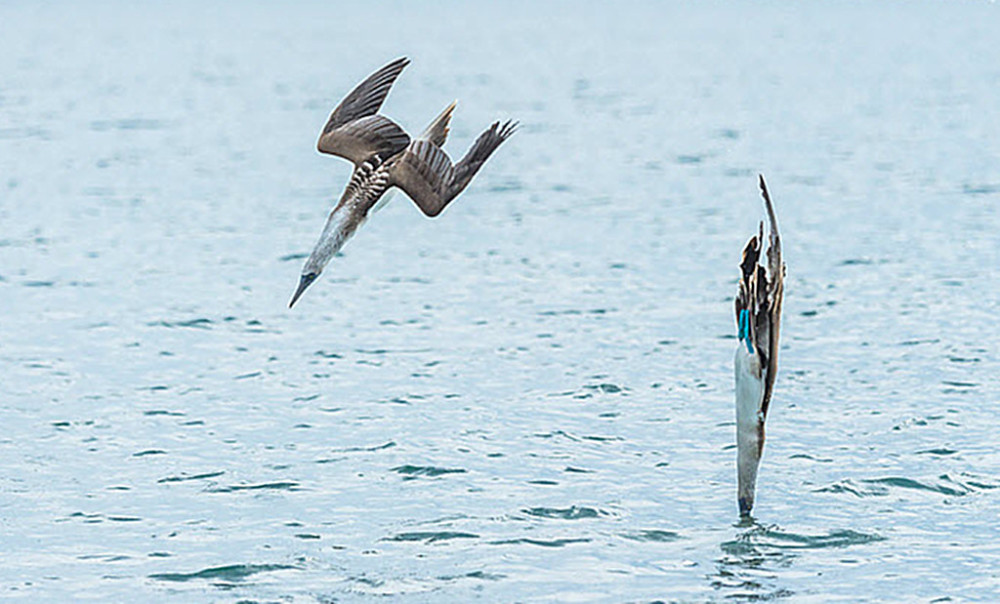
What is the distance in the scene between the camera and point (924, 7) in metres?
153

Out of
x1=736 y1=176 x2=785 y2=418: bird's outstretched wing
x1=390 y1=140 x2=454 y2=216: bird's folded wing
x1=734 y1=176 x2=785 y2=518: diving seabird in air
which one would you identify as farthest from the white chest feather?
x1=390 y1=140 x2=454 y2=216: bird's folded wing

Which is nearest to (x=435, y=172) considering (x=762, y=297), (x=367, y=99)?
(x=367, y=99)

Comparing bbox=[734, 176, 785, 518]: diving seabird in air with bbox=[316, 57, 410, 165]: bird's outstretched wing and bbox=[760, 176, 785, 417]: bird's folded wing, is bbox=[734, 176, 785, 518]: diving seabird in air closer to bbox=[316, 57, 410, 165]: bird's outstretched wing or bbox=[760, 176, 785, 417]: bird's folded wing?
bbox=[760, 176, 785, 417]: bird's folded wing

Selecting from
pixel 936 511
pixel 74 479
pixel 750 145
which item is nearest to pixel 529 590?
pixel 936 511

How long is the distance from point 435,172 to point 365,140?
1124 millimetres

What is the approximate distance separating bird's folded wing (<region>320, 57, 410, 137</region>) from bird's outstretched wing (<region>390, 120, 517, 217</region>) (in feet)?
4.44

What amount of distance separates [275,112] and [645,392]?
43.0 metres

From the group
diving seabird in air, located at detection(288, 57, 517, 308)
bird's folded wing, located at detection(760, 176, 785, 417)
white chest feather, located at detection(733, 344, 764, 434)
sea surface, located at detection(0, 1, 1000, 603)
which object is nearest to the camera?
diving seabird in air, located at detection(288, 57, 517, 308)

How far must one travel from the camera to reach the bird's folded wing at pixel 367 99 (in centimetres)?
1516

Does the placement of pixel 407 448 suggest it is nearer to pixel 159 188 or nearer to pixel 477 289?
pixel 477 289

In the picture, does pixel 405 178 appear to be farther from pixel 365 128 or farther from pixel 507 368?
pixel 507 368

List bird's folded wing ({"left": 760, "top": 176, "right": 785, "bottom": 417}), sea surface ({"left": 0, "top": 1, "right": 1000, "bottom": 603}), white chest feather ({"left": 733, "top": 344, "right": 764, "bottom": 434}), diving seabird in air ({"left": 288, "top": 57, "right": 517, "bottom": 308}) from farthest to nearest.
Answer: sea surface ({"left": 0, "top": 1, "right": 1000, "bottom": 603}) → white chest feather ({"left": 733, "top": 344, "right": 764, "bottom": 434}) → bird's folded wing ({"left": 760, "top": 176, "right": 785, "bottom": 417}) → diving seabird in air ({"left": 288, "top": 57, "right": 517, "bottom": 308})

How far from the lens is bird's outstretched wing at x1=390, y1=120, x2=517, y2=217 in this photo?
13805 millimetres

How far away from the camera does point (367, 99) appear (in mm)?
15297
